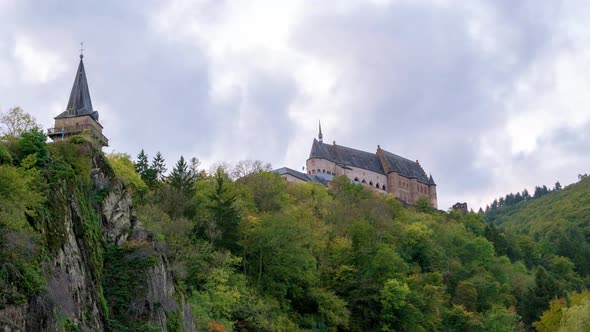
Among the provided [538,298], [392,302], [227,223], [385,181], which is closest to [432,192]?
[385,181]

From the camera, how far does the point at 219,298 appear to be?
41156 mm

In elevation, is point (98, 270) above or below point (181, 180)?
below

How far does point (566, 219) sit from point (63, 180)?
135 metres

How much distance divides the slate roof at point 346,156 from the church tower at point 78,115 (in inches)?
2001

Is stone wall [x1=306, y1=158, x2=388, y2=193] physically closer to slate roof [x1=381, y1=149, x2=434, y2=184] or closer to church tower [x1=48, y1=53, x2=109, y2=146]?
slate roof [x1=381, y1=149, x2=434, y2=184]

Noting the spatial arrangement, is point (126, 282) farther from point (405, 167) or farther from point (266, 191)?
point (405, 167)

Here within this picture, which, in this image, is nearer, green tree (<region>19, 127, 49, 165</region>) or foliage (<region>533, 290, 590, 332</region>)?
green tree (<region>19, 127, 49, 165</region>)

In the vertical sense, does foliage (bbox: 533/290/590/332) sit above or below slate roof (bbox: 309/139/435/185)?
below

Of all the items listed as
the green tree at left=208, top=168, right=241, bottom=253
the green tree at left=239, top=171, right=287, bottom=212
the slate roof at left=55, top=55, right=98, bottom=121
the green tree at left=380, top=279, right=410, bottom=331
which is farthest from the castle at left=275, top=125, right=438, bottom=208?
the green tree at left=208, top=168, right=241, bottom=253

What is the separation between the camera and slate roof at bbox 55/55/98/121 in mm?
65562

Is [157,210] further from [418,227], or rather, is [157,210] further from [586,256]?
[586,256]

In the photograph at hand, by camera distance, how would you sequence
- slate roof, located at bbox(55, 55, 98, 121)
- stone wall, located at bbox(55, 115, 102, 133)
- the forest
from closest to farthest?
the forest
stone wall, located at bbox(55, 115, 102, 133)
slate roof, located at bbox(55, 55, 98, 121)

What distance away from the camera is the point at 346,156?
120562mm

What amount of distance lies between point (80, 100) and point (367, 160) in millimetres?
67415
